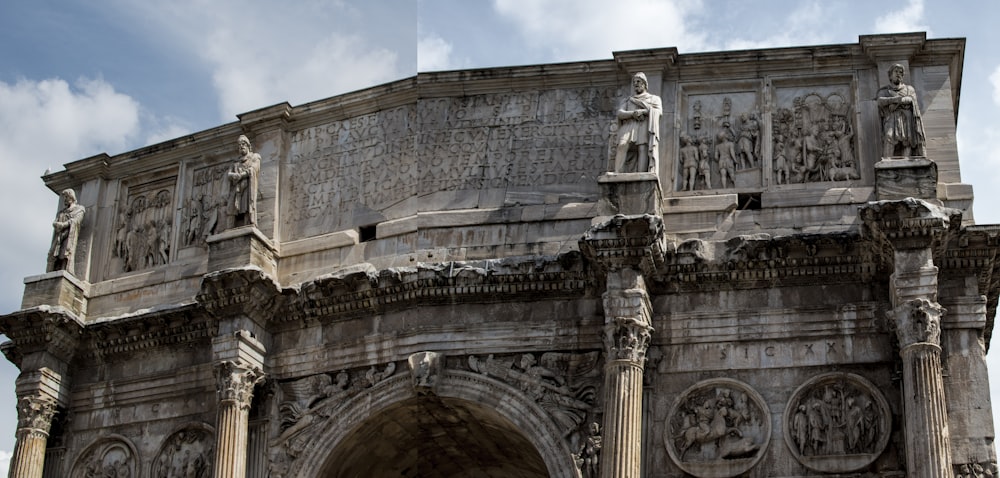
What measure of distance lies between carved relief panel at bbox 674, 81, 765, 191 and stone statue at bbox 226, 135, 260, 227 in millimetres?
5217

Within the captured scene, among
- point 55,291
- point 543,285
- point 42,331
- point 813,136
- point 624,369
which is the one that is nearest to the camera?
point 624,369

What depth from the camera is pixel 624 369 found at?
58.1ft

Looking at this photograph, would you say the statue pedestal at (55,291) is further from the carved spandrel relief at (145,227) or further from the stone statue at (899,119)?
the stone statue at (899,119)

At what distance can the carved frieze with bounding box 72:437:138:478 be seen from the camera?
20484mm

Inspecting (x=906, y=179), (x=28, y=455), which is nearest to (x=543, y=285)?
(x=906, y=179)

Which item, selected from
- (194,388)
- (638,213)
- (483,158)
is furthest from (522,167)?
(194,388)

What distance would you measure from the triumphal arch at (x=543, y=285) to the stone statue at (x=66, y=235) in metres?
0.03

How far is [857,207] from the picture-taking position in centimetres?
1864

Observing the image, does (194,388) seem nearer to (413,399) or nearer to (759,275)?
(413,399)

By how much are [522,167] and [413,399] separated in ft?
10.3

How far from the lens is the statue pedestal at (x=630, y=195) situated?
1852 cm

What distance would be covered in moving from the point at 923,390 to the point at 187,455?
8.79 metres

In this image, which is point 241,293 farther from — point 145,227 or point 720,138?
point 720,138

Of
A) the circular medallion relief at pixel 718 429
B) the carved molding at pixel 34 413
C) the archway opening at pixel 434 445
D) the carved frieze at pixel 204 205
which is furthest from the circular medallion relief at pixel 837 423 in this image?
the carved molding at pixel 34 413
